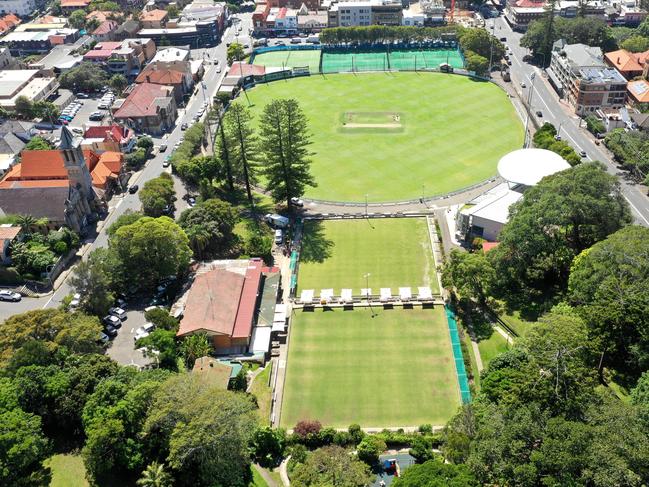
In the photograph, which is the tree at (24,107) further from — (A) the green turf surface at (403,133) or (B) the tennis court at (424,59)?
(B) the tennis court at (424,59)

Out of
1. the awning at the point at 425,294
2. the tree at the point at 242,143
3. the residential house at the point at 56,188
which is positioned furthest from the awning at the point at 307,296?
the residential house at the point at 56,188

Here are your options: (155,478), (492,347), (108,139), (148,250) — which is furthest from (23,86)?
(492,347)

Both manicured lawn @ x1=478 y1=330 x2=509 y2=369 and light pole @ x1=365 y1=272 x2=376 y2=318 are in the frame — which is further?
light pole @ x1=365 y1=272 x2=376 y2=318

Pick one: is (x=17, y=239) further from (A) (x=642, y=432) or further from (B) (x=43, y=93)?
(A) (x=642, y=432)

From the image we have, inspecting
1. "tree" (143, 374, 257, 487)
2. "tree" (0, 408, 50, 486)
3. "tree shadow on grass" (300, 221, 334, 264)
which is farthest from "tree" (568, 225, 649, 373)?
→ "tree" (0, 408, 50, 486)

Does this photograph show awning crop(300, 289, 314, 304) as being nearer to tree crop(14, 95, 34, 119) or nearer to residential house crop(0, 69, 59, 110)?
tree crop(14, 95, 34, 119)

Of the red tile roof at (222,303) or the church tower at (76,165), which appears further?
the church tower at (76,165)
